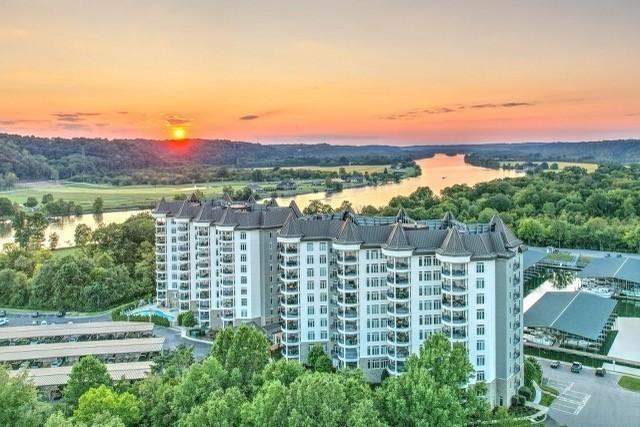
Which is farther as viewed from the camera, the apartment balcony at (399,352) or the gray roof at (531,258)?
the gray roof at (531,258)

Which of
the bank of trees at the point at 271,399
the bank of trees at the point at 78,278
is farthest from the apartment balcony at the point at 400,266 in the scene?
the bank of trees at the point at 78,278

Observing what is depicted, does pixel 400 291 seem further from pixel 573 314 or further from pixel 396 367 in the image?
pixel 573 314

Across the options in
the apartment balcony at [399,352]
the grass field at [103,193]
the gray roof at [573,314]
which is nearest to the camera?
the apartment balcony at [399,352]

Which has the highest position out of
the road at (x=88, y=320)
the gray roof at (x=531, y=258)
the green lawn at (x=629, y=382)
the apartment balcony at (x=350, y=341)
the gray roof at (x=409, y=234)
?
the gray roof at (x=409, y=234)

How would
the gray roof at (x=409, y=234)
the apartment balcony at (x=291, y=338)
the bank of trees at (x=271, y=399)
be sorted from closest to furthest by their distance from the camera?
the bank of trees at (x=271, y=399)
the gray roof at (x=409, y=234)
the apartment balcony at (x=291, y=338)

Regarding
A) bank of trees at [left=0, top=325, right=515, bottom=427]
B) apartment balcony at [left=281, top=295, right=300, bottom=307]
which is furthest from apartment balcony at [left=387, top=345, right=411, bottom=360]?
apartment balcony at [left=281, top=295, right=300, bottom=307]

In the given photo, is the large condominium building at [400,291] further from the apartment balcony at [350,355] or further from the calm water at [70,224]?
the calm water at [70,224]

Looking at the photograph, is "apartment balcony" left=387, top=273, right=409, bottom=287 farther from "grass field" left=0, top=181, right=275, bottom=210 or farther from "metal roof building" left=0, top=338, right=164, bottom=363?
"grass field" left=0, top=181, right=275, bottom=210
